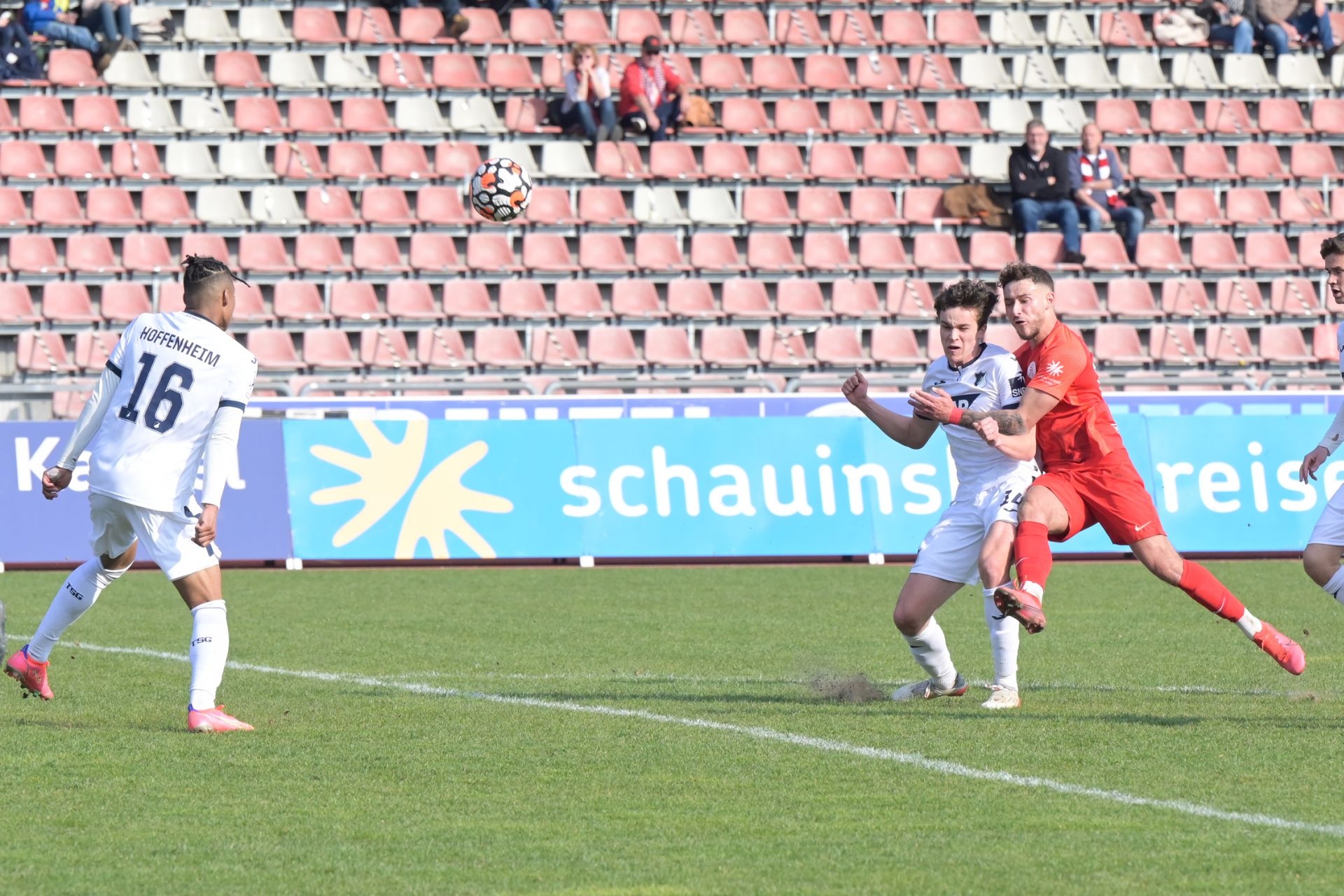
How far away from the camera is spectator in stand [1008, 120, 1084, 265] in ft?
74.5

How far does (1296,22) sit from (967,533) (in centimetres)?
2070

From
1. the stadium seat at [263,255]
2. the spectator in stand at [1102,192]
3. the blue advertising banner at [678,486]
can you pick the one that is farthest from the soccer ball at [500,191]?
the spectator in stand at [1102,192]

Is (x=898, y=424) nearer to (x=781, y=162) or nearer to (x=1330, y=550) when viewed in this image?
(x=1330, y=550)

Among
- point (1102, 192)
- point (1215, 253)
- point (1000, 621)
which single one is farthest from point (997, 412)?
point (1215, 253)

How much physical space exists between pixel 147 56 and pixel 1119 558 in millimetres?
13989

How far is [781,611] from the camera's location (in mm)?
13156

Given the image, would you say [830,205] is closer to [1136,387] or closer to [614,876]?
[1136,387]

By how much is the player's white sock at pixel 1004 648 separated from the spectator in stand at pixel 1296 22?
19939 mm

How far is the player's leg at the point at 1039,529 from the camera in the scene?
7.52 metres

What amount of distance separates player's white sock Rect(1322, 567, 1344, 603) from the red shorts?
0.77 m

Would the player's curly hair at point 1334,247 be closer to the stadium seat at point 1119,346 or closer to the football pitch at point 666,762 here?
the football pitch at point 666,762

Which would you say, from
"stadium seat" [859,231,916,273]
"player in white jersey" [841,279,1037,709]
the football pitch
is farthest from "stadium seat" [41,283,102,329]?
"player in white jersey" [841,279,1037,709]

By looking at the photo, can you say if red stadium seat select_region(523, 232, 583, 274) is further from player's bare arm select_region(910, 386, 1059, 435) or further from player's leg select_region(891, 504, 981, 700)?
player's bare arm select_region(910, 386, 1059, 435)

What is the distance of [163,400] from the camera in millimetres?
7746
